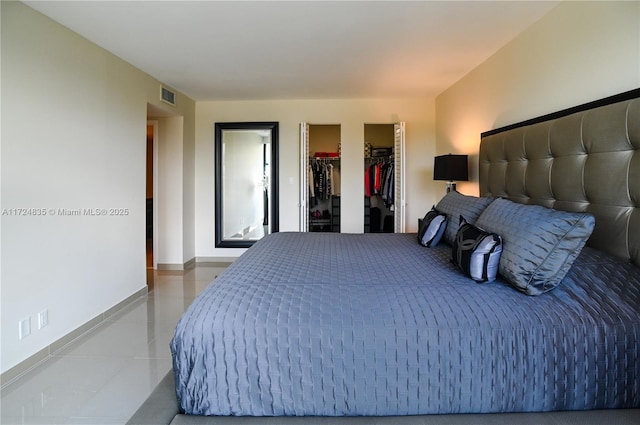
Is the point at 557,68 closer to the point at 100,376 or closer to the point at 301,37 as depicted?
the point at 301,37

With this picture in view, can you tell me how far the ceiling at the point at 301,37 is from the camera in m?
2.19

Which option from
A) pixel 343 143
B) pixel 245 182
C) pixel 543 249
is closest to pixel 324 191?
pixel 343 143

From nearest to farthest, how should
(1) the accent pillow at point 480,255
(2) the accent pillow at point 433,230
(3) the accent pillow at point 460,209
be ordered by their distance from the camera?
(1) the accent pillow at point 480,255
(3) the accent pillow at point 460,209
(2) the accent pillow at point 433,230

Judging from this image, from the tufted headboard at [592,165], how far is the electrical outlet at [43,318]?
3.35 meters

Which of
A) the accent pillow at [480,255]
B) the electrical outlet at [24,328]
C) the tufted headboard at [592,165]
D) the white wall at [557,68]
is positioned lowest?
the electrical outlet at [24,328]

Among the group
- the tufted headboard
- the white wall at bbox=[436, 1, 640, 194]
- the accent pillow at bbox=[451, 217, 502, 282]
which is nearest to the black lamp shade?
the white wall at bbox=[436, 1, 640, 194]

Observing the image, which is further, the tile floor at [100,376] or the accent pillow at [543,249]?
the tile floor at [100,376]

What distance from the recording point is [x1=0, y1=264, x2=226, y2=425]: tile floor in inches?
65.9

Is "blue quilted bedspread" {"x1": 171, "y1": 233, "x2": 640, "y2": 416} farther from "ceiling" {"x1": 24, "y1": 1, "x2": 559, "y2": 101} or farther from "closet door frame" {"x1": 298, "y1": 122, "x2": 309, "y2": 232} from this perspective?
"closet door frame" {"x1": 298, "y1": 122, "x2": 309, "y2": 232}

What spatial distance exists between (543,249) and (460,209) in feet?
3.34

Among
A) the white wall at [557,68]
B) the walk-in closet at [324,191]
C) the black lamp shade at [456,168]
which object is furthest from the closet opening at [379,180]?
the white wall at [557,68]

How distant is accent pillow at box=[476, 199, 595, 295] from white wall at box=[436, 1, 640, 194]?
0.85m

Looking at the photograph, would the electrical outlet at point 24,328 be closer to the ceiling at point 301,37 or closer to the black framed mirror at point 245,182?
the ceiling at point 301,37

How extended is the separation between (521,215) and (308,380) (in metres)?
1.23
